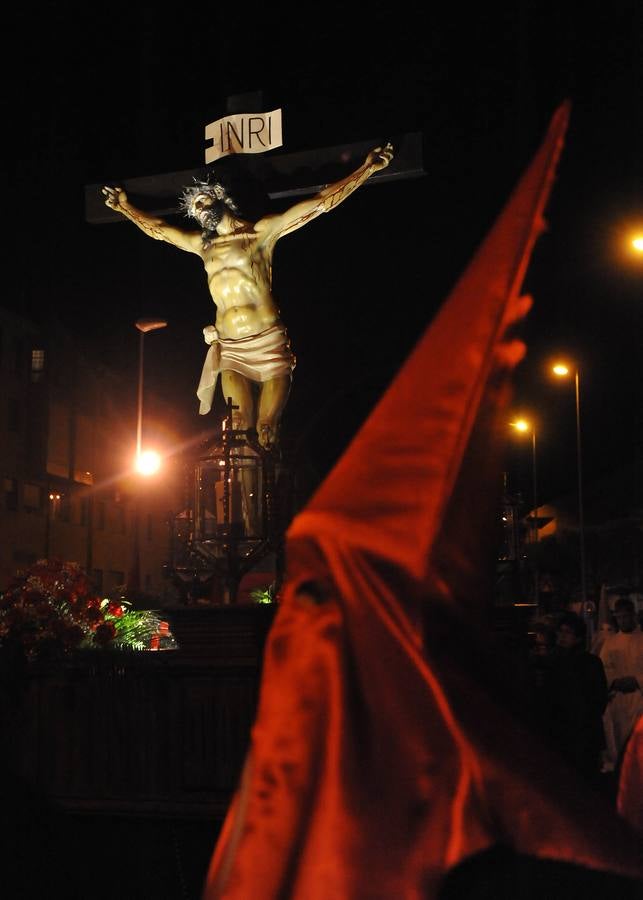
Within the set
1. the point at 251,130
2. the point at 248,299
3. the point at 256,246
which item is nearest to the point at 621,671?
the point at 248,299

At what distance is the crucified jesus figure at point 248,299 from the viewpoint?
809cm

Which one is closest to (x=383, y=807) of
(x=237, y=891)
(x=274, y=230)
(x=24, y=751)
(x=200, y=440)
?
(x=237, y=891)

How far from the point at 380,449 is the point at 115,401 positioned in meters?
48.6

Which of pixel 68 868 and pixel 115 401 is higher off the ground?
pixel 115 401

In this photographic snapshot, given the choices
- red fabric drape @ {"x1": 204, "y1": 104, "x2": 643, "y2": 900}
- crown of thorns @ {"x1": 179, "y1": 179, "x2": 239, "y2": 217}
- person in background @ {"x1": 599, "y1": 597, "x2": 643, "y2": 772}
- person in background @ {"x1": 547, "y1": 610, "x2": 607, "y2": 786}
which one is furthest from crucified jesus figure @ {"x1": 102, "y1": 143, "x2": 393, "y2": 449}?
red fabric drape @ {"x1": 204, "y1": 104, "x2": 643, "y2": 900}

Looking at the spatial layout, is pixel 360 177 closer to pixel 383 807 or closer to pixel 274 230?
pixel 274 230

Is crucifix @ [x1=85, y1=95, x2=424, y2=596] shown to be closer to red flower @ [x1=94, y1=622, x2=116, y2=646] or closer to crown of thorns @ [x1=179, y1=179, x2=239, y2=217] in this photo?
crown of thorns @ [x1=179, y1=179, x2=239, y2=217]

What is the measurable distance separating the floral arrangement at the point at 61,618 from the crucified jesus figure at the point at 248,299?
1.74 metres

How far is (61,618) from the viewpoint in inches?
259

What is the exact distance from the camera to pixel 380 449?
1.62 metres

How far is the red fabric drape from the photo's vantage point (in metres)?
1.54

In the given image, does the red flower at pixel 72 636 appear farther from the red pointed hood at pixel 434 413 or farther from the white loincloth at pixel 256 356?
the red pointed hood at pixel 434 413

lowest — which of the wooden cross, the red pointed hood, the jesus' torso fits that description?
the red pointed hood

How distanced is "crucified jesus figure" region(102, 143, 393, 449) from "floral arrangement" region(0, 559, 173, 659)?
5.70ft
